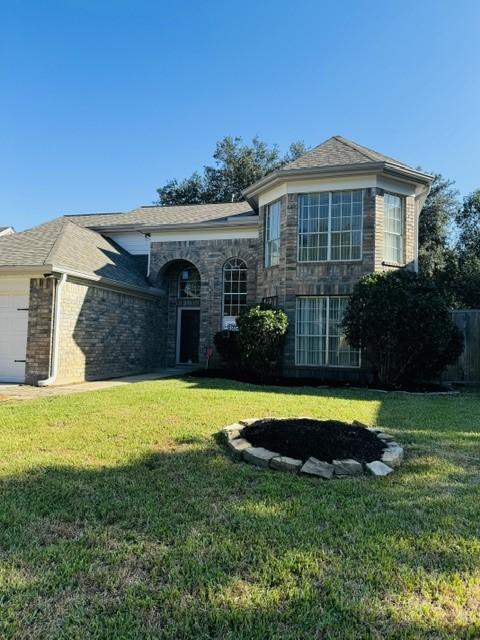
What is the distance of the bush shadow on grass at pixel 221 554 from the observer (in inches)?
80.2

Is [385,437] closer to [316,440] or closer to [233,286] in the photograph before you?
[316,440]

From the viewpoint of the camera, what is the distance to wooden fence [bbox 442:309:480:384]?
12555 millimetres

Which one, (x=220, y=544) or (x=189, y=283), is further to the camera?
(x=189, y=283)

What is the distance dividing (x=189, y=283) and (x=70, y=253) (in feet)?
Answer: 18.2

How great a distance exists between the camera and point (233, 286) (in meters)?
16.2

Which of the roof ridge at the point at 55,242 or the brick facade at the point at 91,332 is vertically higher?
→ the roof ridge at the point at 55,242

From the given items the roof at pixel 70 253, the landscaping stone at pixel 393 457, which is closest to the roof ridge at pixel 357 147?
the roof at pixel 70 253

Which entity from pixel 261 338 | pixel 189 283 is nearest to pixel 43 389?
pixel 261 338

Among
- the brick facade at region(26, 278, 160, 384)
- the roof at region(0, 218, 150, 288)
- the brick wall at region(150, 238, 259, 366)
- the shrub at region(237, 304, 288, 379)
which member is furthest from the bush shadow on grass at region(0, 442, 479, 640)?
the brick wall at region(150, 238, 259, 366)

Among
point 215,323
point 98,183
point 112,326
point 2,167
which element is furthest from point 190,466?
point 98,183

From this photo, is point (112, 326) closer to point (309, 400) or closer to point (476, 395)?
point (309, 400)

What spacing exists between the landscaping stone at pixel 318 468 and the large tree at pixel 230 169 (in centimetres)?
2791

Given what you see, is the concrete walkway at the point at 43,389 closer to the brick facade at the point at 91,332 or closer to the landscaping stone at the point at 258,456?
the brick facade at the point at 91,332

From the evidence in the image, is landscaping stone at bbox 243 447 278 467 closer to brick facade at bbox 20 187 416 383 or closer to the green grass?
the green grass
